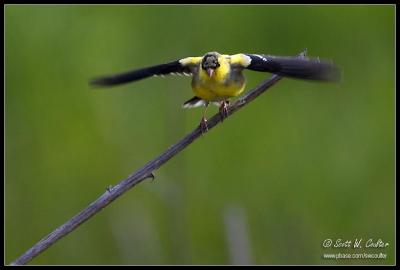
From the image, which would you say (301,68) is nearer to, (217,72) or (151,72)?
(217,72)

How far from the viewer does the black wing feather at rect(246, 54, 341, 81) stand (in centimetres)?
377

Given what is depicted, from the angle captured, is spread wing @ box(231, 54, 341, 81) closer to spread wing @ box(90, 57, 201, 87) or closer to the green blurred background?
spread wing @ box(90, 57, 201, 87)

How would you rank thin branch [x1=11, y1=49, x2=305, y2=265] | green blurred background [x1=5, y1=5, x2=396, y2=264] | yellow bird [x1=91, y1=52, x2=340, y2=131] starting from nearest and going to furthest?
1. thin branch [x1=11, y1=49, x2=305, y2=265]
2. yellow bird [x1=91, y1=52, x2=340, y2=131]
3. green blurred background [x1=5, y1=5, x2=396, y2=264]

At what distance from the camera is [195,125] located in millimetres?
6109

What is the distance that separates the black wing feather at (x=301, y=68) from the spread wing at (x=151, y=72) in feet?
1.61

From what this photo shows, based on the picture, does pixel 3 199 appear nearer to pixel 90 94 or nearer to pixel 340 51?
pixel 90 94

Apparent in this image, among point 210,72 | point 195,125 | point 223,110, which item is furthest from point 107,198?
point 195,125

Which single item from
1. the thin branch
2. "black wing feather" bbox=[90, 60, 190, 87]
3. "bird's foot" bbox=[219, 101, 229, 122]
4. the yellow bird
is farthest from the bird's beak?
the thin branch

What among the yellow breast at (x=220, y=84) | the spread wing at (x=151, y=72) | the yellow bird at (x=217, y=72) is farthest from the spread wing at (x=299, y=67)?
the spread wing at (x=151, y=72)

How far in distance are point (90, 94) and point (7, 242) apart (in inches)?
54.0

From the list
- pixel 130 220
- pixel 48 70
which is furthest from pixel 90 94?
pixel 130 220

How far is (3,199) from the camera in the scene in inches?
231

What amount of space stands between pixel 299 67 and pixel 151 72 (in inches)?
34.0
